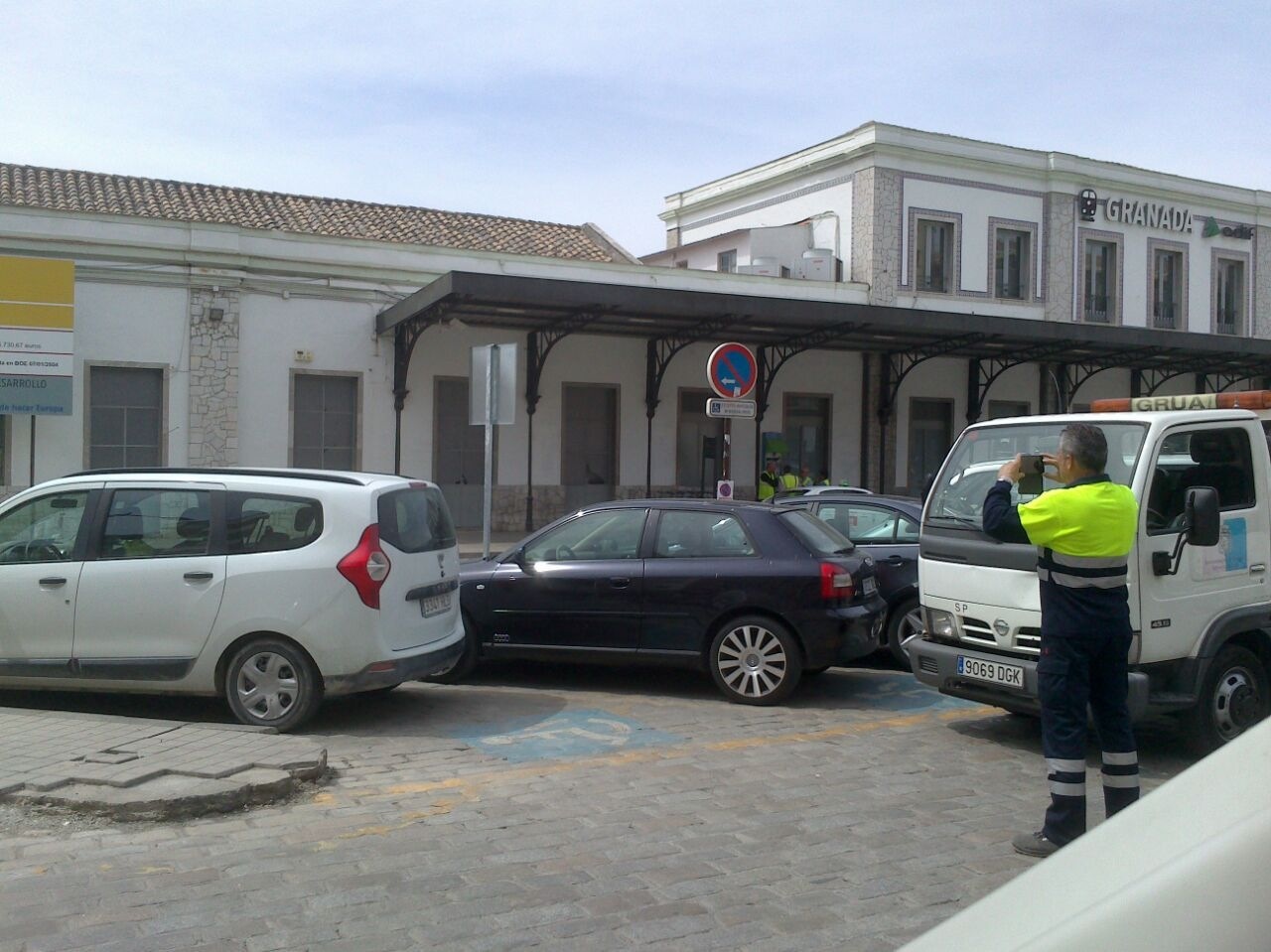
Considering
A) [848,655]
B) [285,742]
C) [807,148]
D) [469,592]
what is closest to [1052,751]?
[848,655]

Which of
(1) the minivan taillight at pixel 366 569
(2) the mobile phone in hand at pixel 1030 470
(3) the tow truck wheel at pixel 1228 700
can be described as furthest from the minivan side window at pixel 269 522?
(3) the tow truck wheel at pixel 1228 700

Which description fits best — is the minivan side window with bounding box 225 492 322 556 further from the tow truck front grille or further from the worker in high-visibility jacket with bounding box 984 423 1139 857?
the worker in high-visibility jacket with bounding box 984 423 1139 857

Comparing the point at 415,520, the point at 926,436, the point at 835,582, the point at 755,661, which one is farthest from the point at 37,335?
the point at 926,436

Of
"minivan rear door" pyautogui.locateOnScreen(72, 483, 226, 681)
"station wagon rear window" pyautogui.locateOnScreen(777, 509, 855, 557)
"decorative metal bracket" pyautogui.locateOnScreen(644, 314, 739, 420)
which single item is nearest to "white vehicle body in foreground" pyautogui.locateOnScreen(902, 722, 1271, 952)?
"minivan rear door" pyautogui.locateOnScreen(72, 483, 226, 681)

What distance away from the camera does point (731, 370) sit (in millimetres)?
12445

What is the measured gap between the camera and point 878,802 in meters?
5.94

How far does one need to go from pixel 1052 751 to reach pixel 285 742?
4.18 metres

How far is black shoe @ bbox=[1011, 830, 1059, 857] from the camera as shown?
510 cm

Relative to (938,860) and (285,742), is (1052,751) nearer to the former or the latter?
(938,860)

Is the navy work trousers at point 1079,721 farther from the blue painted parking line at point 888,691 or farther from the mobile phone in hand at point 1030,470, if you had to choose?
the blue painted parking line at point 888,691

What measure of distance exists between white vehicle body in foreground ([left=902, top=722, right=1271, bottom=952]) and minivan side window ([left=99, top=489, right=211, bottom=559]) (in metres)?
6.85

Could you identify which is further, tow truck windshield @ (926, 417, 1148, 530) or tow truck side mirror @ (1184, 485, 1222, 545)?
tow truck windshield @ (926, 417, 1148, 530)

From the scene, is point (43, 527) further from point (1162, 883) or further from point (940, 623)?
point (1162, 883)

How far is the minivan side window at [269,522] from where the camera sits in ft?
24.6
